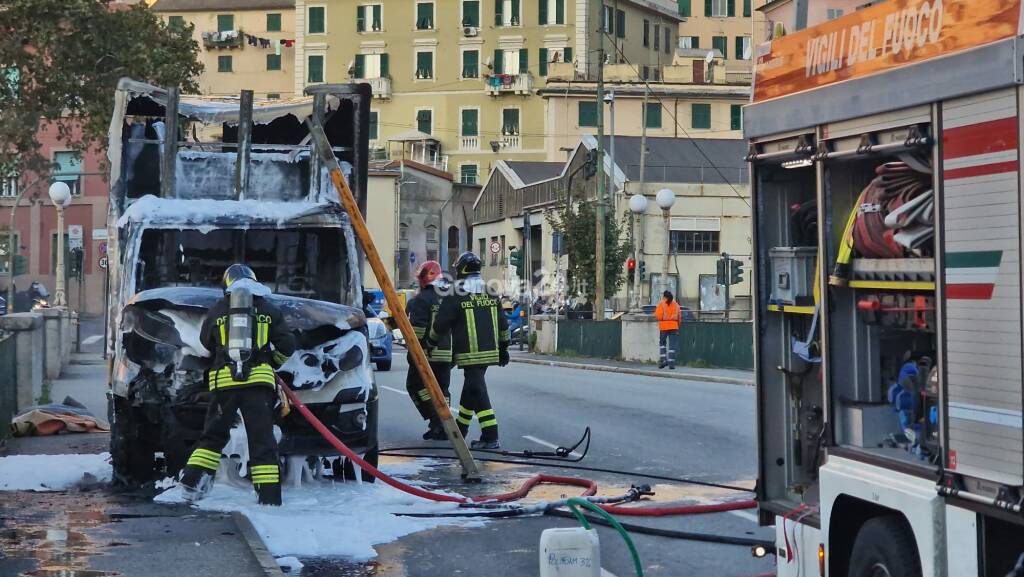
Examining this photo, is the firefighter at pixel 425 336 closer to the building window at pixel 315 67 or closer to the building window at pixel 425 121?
the building window at pixel 425 121

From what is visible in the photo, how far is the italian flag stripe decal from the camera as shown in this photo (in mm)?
4863

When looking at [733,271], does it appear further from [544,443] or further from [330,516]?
[330,516]

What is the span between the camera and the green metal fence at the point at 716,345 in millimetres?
32500

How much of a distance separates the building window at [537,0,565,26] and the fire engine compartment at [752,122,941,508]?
263 feet

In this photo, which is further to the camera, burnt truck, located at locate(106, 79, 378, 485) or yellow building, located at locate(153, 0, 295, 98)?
yellow building, located at locate(153, 0, 295, 98)

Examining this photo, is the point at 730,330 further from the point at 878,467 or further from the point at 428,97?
the point at 428,97

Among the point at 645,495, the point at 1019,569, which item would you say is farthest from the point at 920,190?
the point at 645,495

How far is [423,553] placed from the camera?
927cm

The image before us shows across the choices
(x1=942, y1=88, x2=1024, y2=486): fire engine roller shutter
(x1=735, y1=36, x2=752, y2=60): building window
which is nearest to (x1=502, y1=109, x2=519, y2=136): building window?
(x1=735, y1=36, x2=752, y2=60): building window

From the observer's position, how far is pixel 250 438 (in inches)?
413

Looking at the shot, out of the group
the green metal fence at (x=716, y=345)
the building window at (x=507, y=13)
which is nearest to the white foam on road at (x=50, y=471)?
the green metal fence at (x=716, y=345)

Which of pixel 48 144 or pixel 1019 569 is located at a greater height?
pixel 48 144

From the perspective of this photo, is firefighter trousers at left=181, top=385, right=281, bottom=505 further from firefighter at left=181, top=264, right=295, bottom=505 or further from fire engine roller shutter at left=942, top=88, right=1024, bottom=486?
fire engine roller shutter at left=942, top=88, right=1024, bottom=486

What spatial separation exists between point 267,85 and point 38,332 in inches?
2919
